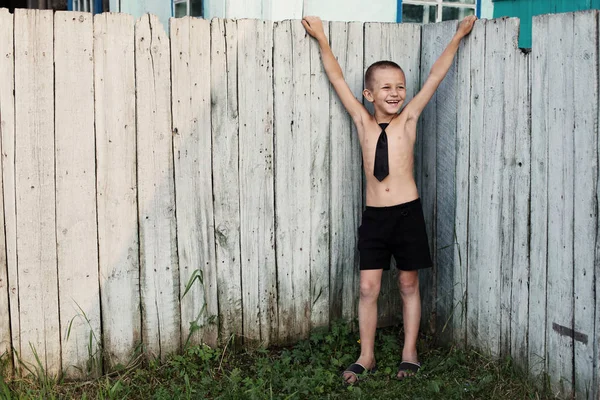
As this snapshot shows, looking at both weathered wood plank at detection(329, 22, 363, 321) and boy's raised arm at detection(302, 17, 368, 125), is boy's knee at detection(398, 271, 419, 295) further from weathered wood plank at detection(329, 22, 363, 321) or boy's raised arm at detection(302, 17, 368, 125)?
boy's raised arm at detection(302, 17, 368, 125)

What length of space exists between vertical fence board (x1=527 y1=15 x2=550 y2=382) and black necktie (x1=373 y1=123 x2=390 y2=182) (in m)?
0.83

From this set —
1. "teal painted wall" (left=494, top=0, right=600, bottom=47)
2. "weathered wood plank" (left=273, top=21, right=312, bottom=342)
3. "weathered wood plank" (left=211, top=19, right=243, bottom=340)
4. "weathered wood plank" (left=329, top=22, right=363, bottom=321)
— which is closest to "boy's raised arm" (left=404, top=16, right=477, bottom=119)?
"weathered wood plank" (left=329, top=22, right=363, bottom=321)

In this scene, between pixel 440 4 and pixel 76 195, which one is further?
Result: pixel 440 4

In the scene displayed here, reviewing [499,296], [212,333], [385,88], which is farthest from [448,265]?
[212,333]

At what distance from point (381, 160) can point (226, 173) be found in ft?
2.85

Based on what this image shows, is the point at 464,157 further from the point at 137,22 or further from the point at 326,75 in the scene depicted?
the point at 137,22

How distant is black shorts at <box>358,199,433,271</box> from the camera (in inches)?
176

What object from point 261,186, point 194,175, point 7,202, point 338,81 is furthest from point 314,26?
point 7,202

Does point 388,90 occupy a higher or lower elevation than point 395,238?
higher

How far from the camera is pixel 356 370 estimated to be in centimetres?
439

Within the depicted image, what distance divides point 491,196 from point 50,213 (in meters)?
2.30

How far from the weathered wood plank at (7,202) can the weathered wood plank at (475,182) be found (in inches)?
94.4

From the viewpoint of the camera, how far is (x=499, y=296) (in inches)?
168

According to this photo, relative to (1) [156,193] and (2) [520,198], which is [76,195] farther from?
(2) [520,198]
